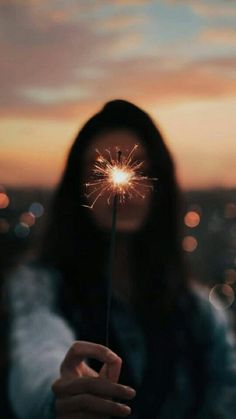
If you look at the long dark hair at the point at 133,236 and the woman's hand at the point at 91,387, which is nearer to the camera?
the woman's hand at the point at 91,387

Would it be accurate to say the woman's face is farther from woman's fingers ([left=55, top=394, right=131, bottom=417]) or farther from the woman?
woman's fingers ([left=55, top=394, right=131, bottom=417])

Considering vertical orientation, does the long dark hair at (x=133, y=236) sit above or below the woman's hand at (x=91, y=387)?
above

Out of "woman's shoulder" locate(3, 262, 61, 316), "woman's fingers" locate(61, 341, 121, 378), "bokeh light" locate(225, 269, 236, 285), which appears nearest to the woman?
"woman's shoulder" locate(3, 262, 61, 316)

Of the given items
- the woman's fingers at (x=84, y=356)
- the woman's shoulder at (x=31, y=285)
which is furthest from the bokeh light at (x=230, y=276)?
the woman's fingers at (x=84, y=356)

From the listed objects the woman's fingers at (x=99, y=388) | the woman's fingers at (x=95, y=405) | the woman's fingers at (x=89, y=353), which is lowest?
the woman's fingers at (x=95, y=405)

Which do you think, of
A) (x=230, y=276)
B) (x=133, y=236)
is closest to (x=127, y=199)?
(x=133, y=236)

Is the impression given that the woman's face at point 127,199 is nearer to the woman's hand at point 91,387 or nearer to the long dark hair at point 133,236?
the long dark hair at point 133,236
